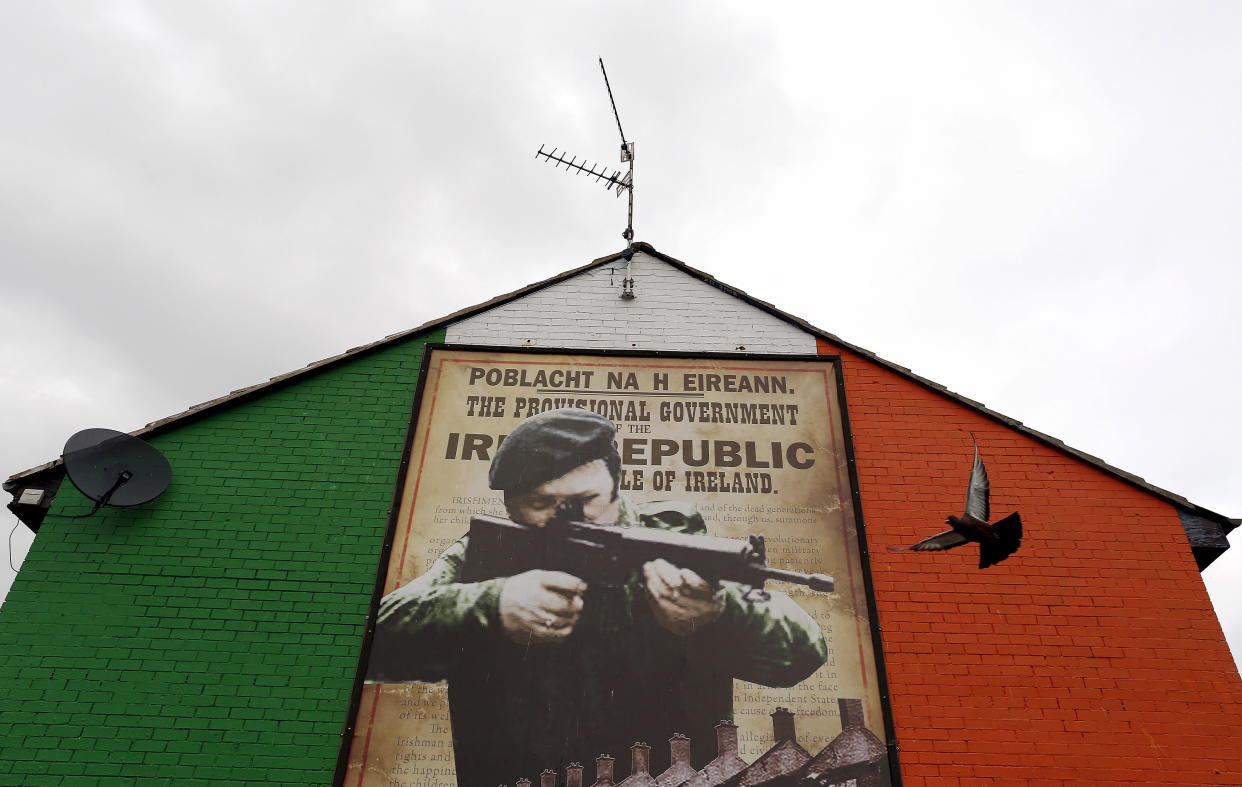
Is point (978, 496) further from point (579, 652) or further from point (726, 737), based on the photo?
point (579, 652)

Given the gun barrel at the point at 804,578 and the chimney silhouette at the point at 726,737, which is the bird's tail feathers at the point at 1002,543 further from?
the chimney silhouette at the point at 726,737

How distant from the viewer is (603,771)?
5.87 meters

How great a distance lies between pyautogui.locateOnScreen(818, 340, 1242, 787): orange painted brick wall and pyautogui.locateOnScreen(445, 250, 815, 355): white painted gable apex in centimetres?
150

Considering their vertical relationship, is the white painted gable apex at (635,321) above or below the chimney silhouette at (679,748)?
above

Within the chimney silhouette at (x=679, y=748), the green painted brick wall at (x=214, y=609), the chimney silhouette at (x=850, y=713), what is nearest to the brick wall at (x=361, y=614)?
the green painted brick wall at (x=214, y=609)

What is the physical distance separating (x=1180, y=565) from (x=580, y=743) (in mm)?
5386

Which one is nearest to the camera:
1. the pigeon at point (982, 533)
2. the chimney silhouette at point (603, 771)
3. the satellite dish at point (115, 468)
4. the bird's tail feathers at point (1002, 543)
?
the chimney silhouette at point (603, 771)

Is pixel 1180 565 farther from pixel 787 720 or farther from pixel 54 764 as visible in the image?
pixel 54 764

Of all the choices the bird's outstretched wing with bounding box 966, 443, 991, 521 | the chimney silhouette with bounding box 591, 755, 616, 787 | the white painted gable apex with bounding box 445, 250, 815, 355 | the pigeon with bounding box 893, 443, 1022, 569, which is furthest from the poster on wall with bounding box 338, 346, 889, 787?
the bird's outstretched wing with bounding box 966, 443, 991, 521

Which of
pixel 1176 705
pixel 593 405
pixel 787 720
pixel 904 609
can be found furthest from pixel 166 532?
pixel 1176 705

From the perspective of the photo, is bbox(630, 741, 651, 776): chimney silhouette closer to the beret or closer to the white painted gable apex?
the beret

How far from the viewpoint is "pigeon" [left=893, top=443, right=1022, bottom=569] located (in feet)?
21.5

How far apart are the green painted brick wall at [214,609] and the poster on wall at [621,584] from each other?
1.33 feet

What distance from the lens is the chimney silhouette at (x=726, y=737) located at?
5.93m
